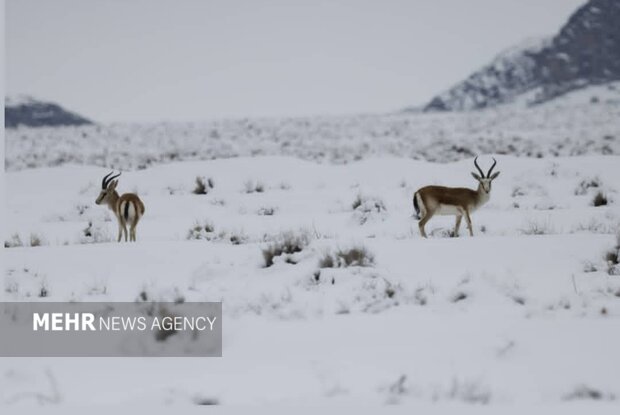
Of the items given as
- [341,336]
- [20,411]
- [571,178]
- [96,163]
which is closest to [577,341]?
[341,336]

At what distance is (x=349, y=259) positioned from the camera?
710 centimetres

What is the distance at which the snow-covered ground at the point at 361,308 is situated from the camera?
4.33 metres

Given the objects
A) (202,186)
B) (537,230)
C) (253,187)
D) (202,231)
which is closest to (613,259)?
(537,230)

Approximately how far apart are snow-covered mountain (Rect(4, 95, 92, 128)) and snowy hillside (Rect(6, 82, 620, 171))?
1780 inches

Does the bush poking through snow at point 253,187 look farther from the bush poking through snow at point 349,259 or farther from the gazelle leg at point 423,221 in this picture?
the bush poking through snow at point 349,259

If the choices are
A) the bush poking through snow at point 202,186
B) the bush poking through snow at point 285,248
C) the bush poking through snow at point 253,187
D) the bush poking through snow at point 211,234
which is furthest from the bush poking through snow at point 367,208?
the bush poking through snow at point 202,186

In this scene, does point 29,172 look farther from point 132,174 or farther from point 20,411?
point 20,411

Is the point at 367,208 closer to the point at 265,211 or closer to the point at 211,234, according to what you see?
the point at 265,211

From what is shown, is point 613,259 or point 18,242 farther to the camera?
point 18,242

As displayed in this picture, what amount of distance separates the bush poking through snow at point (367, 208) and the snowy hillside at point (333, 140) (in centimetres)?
874

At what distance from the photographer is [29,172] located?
19.2 meters

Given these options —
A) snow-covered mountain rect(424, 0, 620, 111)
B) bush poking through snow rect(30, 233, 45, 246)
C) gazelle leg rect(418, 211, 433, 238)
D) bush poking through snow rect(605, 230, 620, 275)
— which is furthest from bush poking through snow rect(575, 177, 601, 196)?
snow-covered mountain rect(424, 0, 620, 111)

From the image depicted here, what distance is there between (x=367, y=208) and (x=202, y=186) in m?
5.07

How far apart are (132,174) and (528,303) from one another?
13.8 metres
